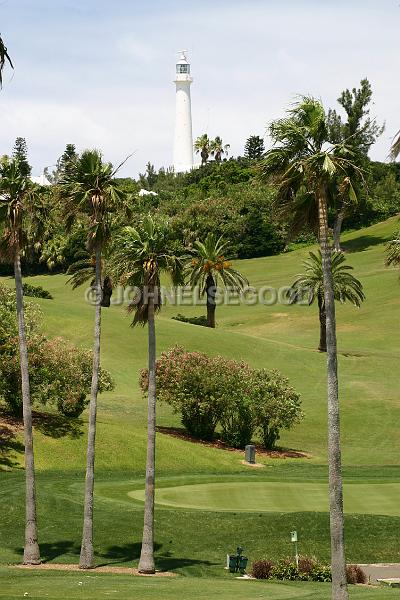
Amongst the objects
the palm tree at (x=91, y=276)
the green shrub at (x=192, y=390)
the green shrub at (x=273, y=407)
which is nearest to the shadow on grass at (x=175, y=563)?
the palm tree at (x=91, y=276)

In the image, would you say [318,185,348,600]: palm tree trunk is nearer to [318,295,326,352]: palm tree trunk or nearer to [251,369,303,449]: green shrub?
[251,369,303,449]: green shrub

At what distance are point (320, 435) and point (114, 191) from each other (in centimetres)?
3892

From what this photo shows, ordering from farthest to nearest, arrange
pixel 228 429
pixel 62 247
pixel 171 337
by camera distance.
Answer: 1. pixel 62 247
2. pixel 171 337
3. pixel 228 429

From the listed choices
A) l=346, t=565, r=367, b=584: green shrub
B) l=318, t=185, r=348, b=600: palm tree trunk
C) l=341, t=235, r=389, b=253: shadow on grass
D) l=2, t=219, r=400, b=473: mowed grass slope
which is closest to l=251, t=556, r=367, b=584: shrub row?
l=346, t=565, r=367, b=584: green shrub

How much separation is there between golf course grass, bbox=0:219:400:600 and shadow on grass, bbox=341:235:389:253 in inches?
1401

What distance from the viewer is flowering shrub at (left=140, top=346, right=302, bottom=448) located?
2552 inches

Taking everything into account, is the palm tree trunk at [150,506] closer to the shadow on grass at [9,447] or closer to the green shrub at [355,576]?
the green shrub at [355,576]

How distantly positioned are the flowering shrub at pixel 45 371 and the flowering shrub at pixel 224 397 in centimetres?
404

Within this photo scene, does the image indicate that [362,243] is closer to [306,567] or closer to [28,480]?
[28,480]

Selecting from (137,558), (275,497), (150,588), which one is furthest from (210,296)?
(150,588)

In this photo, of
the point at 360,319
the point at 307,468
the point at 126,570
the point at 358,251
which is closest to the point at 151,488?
the point at 126,570

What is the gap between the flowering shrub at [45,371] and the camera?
59906mm

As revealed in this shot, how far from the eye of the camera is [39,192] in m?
35.6

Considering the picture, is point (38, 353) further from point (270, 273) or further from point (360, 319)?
point (270, 273)
